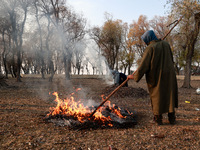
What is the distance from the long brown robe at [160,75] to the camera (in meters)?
3.57

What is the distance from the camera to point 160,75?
3582 millimetres

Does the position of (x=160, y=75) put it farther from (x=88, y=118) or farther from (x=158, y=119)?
(x=88, y=118)

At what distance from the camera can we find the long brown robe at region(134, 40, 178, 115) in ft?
11.7

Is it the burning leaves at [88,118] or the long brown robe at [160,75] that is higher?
the long brown robe at [160,75]

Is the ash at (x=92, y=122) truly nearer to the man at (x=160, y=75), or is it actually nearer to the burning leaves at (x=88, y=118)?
the burning leaves at (x=88, y=118)

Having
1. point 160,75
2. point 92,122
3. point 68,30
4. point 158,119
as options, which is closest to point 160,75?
point 160,75

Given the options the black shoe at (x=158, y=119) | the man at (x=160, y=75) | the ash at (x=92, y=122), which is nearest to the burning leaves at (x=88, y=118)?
the ash at (x=92, y=122)

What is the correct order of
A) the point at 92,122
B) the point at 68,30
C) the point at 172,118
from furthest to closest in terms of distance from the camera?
1. the point at 68,30
2. the point at 172,118
3. the point at 92,122

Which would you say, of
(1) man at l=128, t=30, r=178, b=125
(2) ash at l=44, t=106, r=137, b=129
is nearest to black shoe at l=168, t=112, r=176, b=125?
(1) man at l=128, t=30, r=178, b=125

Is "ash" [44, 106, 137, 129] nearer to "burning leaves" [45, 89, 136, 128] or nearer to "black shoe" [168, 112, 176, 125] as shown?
"burning leaves" [45, 89, 136, 128]

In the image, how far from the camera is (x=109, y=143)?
115 inches

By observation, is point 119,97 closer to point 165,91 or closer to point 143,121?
point 143,121

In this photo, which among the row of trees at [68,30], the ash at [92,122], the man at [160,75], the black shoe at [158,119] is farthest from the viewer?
the row of trees at [68,30]

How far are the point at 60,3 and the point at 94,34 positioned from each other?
1488 centimetres
